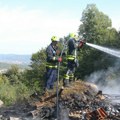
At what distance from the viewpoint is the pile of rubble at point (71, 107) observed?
14578mm

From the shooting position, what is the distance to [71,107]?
15.4 m

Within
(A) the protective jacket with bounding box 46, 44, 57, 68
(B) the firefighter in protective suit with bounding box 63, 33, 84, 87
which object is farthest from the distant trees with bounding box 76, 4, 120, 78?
(A) the protective jacket with bounding box 46, 44, 57, 68

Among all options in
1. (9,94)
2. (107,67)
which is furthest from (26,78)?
(9,94)

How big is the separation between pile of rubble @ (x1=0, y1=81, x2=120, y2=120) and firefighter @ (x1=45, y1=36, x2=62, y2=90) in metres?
0.48

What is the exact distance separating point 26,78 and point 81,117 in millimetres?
53184

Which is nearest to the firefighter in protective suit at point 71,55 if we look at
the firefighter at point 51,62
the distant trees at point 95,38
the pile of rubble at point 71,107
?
the pile of rubble at point 71,107

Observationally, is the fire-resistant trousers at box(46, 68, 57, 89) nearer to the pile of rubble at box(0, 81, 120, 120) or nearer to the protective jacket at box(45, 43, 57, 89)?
the protective jacket at box(45, 43, 57, 89)

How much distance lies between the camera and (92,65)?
52750mm

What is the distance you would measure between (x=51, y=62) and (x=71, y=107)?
214 cm

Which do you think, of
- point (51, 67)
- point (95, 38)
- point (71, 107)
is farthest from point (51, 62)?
point (95, 38)

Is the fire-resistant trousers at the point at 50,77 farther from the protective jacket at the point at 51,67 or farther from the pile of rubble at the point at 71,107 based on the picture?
the pile of rubble at the point at 71,107

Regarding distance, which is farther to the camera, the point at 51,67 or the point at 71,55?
the point at 71,55

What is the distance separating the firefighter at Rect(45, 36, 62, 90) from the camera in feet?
53.8

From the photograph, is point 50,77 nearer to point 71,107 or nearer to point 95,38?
point 71,107
